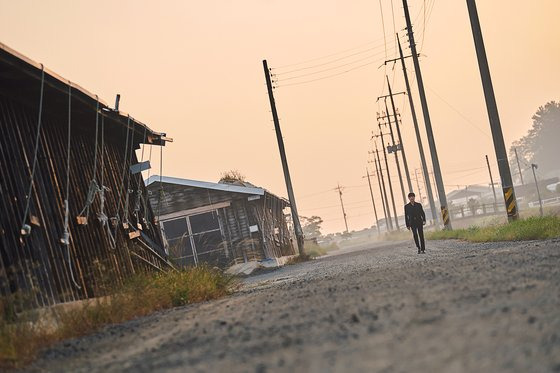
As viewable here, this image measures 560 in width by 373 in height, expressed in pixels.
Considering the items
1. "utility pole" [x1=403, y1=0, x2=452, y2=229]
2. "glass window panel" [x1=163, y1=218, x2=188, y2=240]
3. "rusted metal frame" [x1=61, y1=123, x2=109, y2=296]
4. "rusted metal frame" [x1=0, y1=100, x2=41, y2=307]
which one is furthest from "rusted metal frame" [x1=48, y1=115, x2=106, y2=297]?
"utility pole" [x1=403, y1=0, x2=452, y2=229]

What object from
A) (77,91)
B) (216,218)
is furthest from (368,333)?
(216,218)

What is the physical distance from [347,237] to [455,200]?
29928 millimetres

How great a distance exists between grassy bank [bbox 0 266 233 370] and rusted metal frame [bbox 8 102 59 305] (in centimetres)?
75

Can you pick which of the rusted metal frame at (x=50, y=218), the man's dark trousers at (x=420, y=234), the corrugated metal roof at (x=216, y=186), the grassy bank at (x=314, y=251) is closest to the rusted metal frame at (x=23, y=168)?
the rusted metal frame at (x=50, y=218)

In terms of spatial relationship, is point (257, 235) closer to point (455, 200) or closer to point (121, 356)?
point (121, 356)

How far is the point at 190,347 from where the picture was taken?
24.5 feet

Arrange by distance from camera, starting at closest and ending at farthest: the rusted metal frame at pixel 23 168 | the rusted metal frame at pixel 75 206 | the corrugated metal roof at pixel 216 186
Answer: the rusted metal frame at pixel 23 168
the rusted metal frame at pixel 75 206
the corrugated metal roof at pixel 216 186

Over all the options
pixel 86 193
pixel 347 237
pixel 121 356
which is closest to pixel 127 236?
pixel 86 193

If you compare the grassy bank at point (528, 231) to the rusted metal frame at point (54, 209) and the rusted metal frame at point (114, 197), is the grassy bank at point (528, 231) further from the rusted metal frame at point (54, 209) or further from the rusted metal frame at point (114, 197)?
the rusted metal frame at point (54, 209)

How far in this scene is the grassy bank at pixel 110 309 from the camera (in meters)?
8.71

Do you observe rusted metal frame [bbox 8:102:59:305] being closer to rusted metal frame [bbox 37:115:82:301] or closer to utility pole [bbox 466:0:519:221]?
rusted metal frame [bbox 37:115:82:301]

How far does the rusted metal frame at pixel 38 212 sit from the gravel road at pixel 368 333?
2.23 meters

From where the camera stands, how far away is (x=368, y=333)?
6664 millimetres

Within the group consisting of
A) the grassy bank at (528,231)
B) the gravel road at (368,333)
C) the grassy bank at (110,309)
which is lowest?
the grassy bank at (528,231)
